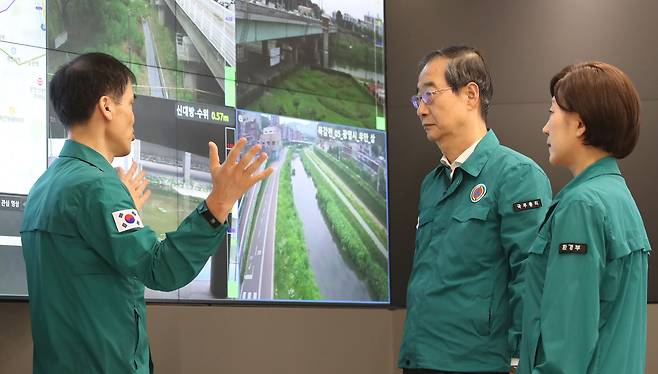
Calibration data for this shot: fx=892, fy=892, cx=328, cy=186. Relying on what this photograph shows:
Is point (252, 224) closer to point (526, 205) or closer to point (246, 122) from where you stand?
point (246, 122)

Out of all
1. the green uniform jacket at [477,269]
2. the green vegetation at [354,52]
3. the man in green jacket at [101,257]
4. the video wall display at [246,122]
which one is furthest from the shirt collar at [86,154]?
the green vegetation at [354,52]

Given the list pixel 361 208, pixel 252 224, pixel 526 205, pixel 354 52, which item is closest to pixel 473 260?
pixel 526 205

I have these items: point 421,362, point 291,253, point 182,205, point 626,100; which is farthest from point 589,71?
point 291,253

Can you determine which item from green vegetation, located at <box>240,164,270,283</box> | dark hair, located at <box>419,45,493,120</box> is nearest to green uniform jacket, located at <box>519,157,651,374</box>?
dark hair, located at <box>419,45,493,120</box>

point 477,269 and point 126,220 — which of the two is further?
point 477,269

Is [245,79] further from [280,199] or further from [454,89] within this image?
[454,89]

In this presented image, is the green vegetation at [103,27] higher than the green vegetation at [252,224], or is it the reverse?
the green vegetation at [103,27]

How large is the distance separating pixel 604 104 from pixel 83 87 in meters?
1.35

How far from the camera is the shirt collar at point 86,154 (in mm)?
2367

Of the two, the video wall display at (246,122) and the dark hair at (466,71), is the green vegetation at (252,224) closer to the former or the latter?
the video wall display at (246,122)

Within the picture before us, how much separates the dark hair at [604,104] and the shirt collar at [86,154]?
3.94 ft

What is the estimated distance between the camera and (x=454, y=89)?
9.74 ft

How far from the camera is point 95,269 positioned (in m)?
2.26

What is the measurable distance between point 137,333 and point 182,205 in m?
1.50
